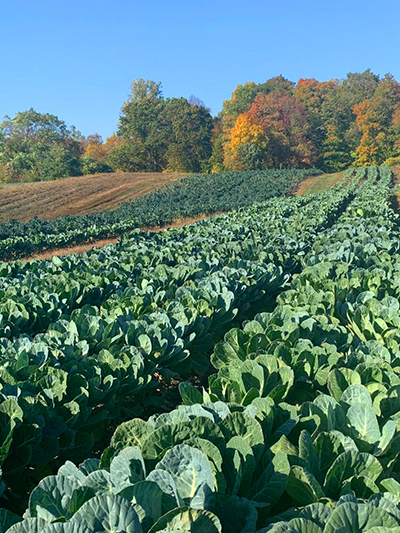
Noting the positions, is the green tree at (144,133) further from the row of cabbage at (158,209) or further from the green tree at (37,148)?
the row of cabbage at (158,209)

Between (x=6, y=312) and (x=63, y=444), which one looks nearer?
(x=63, y=444)

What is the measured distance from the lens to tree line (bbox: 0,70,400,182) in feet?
203

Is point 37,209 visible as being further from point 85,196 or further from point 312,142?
point 312,142

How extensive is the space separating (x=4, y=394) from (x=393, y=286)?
15.2 feet

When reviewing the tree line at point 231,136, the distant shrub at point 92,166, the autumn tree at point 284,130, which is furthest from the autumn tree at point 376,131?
the distant shrub at point 92,166

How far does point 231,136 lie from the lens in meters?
62.1

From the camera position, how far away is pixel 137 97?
83625mm

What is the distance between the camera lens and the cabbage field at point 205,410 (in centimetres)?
172

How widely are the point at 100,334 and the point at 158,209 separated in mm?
29152

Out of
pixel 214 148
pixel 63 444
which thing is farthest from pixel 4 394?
pixel 214 148

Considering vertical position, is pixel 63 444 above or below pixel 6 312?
below

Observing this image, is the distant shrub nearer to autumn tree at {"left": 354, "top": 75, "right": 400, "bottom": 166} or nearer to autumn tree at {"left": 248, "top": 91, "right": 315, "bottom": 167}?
autumn tree at {"left": 248, "top": 91, "right": 315, "bottom": 167}

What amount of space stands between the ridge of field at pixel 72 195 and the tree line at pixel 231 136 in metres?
14.5

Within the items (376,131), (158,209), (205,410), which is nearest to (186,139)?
(376,131)
